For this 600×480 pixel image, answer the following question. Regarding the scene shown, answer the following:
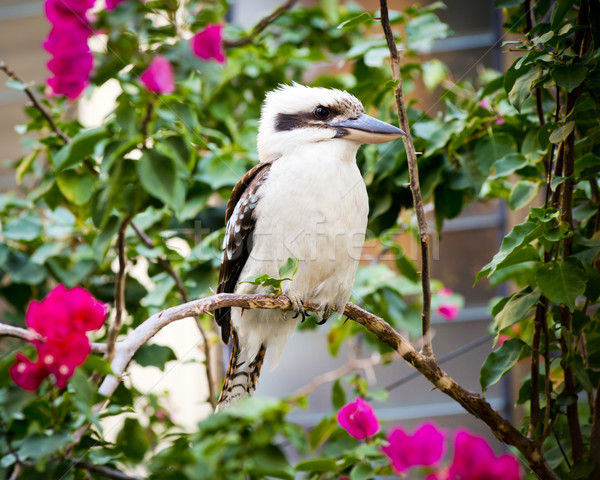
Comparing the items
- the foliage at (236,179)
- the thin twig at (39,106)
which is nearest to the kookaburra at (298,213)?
the foliage at (236,179)

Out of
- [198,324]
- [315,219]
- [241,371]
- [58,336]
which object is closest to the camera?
[58,336]

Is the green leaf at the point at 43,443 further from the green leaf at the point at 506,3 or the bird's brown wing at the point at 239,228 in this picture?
the green leaf at the point at 506,3

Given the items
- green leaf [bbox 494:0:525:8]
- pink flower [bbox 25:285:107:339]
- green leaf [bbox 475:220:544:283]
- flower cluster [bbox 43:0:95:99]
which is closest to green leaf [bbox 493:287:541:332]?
green leaf [bbox 475:220:544:283]

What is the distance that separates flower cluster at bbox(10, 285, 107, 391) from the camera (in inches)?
36.1

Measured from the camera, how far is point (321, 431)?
1517 mm

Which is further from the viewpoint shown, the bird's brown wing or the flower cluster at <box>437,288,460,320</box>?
the flower cluster at <box>437,288,460,320</box>

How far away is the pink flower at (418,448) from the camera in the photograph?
941 mm

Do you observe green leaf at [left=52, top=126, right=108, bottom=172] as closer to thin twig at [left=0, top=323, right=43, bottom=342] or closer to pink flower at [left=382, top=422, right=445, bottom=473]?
thin twig at [left=0, top=323, right=43, bottom=342]

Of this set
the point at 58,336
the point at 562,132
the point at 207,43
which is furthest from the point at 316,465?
the point at 207,43

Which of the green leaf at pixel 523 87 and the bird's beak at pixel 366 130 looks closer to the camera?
the green leaf at pixel 523 87

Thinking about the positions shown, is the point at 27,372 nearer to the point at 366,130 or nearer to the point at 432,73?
the point at 366,130

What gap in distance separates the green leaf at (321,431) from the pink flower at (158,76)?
2.67ft

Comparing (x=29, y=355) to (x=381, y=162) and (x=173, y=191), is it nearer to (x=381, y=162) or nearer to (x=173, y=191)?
(x=173, y=191)

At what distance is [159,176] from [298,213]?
312 mm
